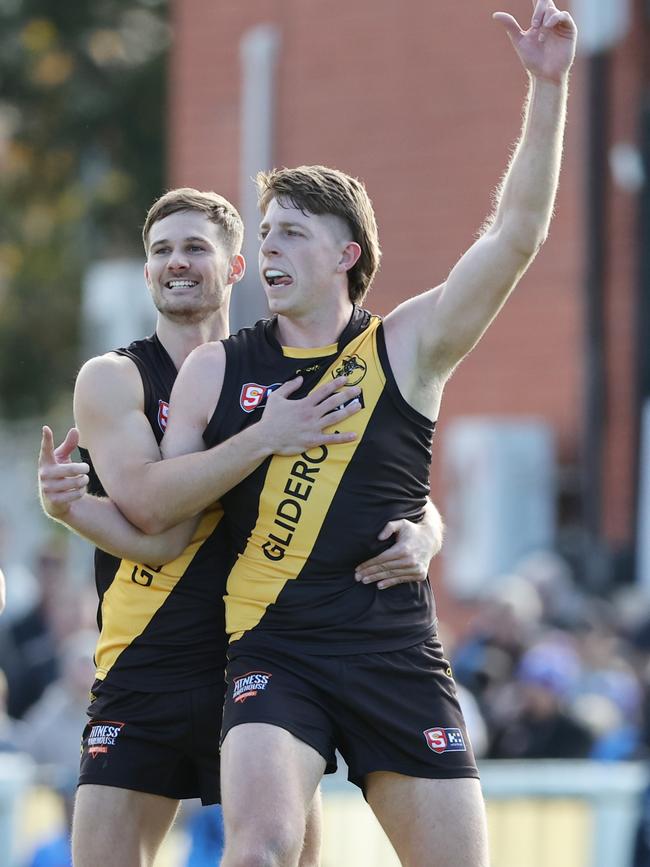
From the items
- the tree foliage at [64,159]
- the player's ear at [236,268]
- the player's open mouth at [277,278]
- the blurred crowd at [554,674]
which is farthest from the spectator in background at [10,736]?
the tree foliage at [64,159]

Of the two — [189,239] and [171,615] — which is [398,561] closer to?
[171,615]

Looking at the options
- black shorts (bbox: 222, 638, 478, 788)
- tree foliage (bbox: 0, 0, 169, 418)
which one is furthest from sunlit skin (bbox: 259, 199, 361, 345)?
tree foliage (bbox: 0, 0, 169, 418)

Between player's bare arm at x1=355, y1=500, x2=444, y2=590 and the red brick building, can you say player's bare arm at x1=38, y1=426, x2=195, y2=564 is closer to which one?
player's bare arm at x1=355, y1=500, x2=444, y2=590

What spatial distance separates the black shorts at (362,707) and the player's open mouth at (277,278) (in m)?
1.14

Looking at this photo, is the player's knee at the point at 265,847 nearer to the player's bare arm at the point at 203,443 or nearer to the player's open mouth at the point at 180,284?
the player's bare arm at the point at 203,443

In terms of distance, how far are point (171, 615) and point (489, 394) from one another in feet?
47.1

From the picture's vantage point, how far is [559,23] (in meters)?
5.31

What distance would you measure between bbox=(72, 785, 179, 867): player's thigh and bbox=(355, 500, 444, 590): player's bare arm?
107 centimetres

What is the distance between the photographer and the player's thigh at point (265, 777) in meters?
4.98

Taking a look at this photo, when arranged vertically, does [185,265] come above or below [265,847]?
above

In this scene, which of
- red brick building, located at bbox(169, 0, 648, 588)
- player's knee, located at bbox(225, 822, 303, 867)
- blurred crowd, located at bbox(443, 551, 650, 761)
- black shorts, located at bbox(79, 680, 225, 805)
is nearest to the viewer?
player's knee, located at bbox(225, 822, 303, 867)

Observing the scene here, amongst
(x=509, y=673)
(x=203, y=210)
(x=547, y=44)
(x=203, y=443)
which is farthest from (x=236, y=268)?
(x=509, y=673)

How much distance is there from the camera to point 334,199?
5.59 meters

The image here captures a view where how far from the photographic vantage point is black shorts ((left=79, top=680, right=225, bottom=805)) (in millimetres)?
5691
